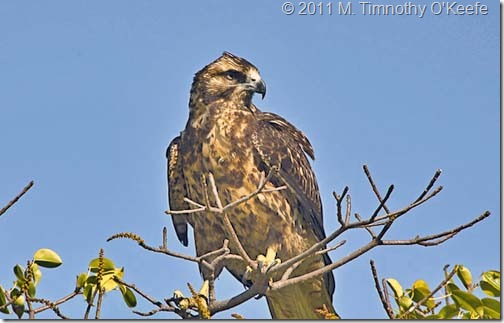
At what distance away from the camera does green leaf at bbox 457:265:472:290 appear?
15.9 feet

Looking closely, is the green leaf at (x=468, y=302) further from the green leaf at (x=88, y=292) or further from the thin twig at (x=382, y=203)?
the green leaf at (x=88, y=292)

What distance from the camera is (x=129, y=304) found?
5.28 m

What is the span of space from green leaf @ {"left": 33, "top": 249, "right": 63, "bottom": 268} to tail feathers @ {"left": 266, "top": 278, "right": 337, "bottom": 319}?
291 centimetres

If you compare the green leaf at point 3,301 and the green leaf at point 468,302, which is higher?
the green leaf at point 3,301

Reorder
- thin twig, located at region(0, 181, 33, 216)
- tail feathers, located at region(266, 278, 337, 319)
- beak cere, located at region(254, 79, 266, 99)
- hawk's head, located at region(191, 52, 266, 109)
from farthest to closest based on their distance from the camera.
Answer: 1. hawk's head, located at region(191, 52, 266, 109)
2. beak cere, located at region(254, 79, 266, 99)
3. tail feathers, located at region(266, 278, 337, 319)
4. thin twig, located at region(0, 181, 33, 216)

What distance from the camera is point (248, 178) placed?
752 centimetres

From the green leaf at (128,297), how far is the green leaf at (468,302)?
1649 mm

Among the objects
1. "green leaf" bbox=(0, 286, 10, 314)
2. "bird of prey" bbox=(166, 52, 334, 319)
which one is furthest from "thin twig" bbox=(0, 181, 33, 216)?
"bird of prey" bbox=(166, 52, 334, 319)

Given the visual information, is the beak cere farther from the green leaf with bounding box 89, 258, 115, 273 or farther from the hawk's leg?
the green leaf with bounding box 89, 258, 115, 273

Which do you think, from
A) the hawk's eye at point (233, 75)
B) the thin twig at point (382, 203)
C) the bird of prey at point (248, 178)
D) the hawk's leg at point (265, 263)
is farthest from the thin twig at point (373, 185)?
the hawk's eye at point (233, 75)

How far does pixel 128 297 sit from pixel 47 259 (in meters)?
0.55

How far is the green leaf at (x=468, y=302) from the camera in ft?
15.0

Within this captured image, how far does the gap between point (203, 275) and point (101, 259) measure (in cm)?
298

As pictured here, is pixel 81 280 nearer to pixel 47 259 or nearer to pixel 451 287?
pixel 47 259
